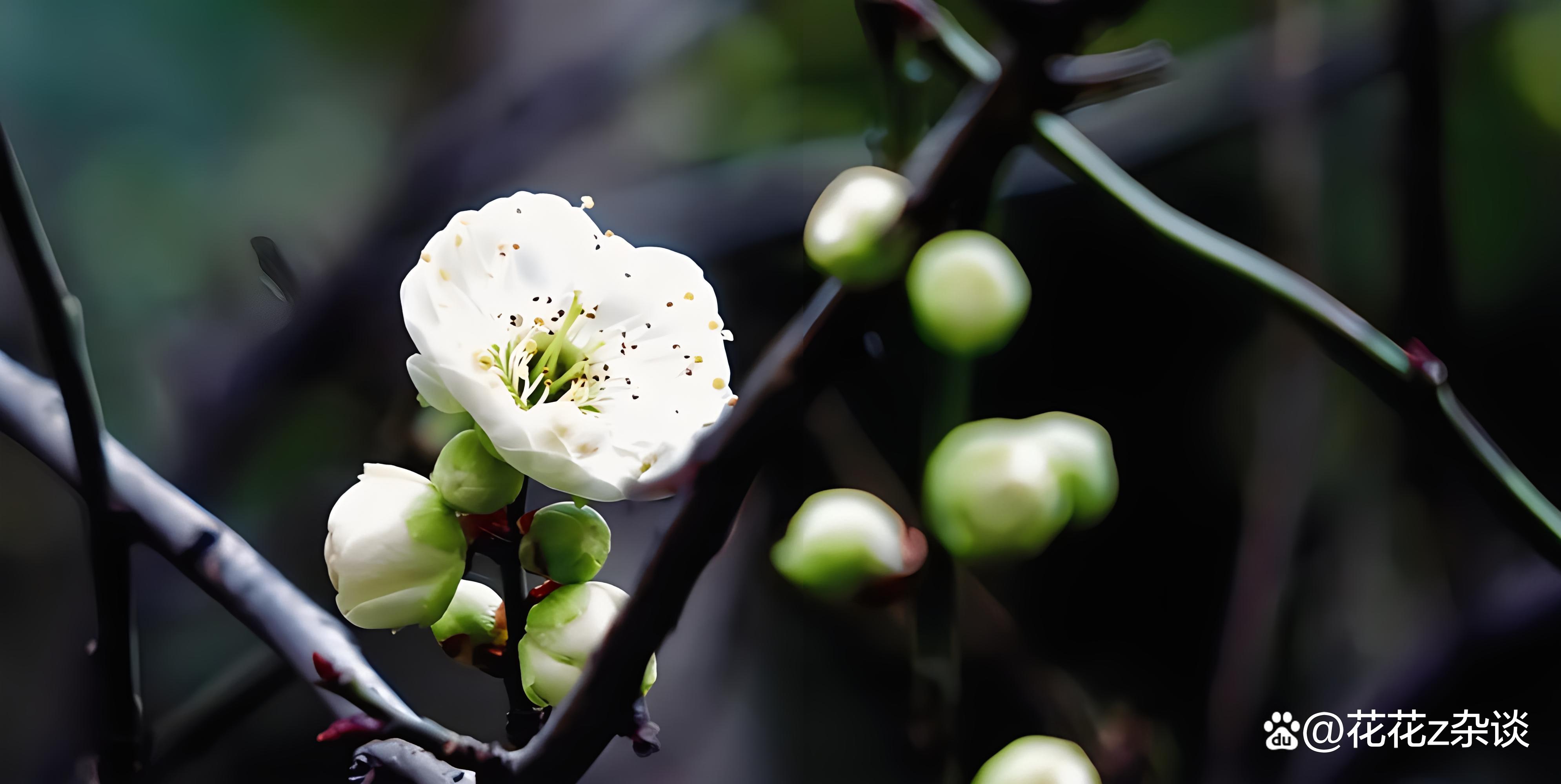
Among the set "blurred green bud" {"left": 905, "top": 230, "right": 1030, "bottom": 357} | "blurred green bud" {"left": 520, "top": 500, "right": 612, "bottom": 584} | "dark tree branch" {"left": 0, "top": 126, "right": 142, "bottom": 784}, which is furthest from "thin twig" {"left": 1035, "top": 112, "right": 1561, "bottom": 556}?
"dark tree branch" {"left": 0, "top": 126, "right": 142, "bottom": 784}

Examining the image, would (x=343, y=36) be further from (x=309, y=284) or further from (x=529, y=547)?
(x=529, y=547)

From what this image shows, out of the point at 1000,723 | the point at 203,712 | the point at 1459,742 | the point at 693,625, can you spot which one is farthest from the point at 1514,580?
the point at 203,712

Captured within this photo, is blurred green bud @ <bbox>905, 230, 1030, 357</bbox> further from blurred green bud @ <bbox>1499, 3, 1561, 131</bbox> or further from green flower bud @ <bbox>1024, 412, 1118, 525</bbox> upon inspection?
blurred green bud @ <bbox>1499, 3, 1561, 131</bbox>

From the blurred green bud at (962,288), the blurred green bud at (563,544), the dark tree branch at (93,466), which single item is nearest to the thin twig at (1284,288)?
the blurred green bud at (962,288)

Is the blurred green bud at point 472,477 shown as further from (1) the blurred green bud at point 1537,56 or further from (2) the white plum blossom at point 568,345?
(1) the blurred green bud at point 1537,56

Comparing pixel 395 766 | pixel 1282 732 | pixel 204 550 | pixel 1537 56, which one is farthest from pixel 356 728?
pixel 1537 56
